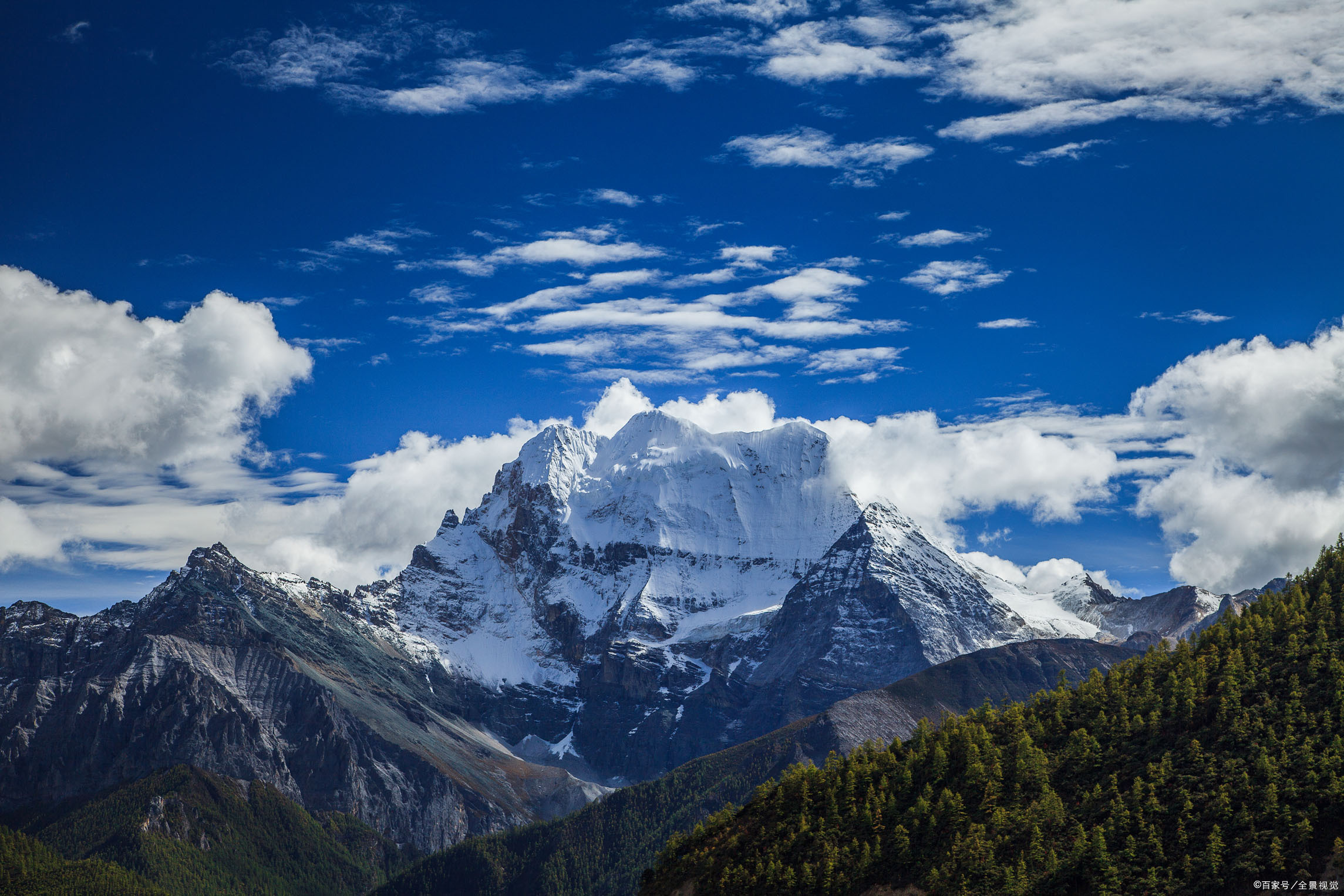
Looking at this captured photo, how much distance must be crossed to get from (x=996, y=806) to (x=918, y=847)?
559 inches

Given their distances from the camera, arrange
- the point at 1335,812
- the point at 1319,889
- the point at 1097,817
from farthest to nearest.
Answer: the point at 1097,817 → the point at 1335,812 → the point at 1319,889

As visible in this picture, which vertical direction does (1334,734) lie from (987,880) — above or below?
above

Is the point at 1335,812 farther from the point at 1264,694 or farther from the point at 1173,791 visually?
the point at 1264,694

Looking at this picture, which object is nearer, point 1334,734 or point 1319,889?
point 1319,889

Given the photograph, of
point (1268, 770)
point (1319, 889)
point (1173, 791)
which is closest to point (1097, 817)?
point (1173, 791)

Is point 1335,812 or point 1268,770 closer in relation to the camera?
point 1335,812

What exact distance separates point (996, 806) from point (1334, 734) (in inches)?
2000

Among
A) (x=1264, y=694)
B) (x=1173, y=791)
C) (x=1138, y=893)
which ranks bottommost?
(x=1138, y=893)

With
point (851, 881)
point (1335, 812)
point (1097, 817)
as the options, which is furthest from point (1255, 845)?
point (851, 881)

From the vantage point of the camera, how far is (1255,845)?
163 metres

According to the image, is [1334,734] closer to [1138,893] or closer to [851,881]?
[1138,893]

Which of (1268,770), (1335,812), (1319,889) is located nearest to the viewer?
(1319,889)

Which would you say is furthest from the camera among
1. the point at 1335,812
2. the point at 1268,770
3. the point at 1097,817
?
the point at 1097,817

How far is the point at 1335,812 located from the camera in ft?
532
